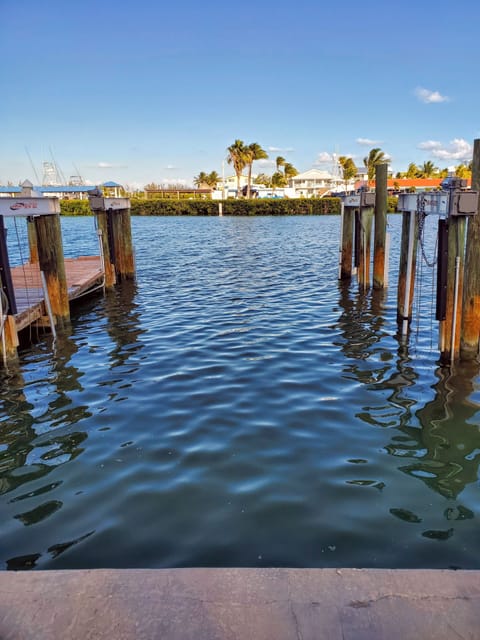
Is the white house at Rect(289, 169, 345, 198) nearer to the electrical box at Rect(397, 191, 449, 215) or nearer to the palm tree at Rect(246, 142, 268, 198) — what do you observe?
the palm tree at Rect(246, 142, 268, 198)

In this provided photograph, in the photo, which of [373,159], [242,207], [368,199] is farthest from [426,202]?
[373,159]

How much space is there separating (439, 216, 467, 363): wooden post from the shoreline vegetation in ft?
230

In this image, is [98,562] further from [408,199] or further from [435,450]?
[408,199]

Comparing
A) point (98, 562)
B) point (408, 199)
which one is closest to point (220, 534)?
point (98, 562)

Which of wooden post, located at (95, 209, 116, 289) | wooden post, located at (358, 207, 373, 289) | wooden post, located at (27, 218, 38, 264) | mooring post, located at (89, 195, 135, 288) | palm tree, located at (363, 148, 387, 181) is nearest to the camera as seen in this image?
wooden post, located at (358, 207, 373, 289)

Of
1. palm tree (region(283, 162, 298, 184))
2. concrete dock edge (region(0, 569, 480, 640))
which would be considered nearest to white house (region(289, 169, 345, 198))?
palm tree (region(283, 162, 298, 184))

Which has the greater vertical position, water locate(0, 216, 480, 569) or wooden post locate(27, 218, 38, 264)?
wooden post locate(27, 218, 38, 264)

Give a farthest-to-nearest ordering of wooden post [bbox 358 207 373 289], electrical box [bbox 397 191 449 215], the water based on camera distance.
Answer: wooden post [bbox 358 207 373 289] < electrical box [bbox 397 191 449 215] < the water

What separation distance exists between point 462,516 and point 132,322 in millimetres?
9559

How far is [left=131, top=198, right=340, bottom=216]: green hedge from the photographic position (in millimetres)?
79438

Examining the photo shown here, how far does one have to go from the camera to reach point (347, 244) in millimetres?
17297

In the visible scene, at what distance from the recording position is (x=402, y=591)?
299 cm

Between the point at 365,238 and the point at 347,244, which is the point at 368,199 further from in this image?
the point at 347,244

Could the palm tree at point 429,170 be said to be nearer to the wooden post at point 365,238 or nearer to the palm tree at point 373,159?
the palm tree at point 373,159
